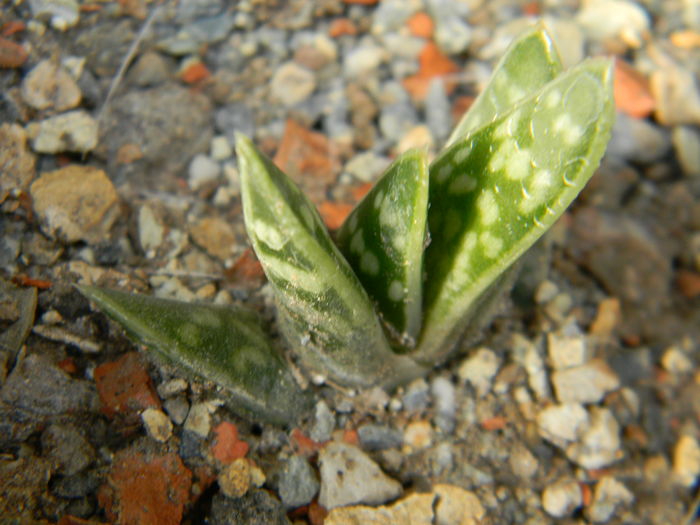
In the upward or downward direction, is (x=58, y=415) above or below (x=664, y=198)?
above

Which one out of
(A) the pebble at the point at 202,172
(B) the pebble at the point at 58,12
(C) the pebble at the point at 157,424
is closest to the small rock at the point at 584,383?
(C) the pebble at the point at 157,424

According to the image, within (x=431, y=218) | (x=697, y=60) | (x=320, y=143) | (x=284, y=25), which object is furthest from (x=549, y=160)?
(x=697, y=60)

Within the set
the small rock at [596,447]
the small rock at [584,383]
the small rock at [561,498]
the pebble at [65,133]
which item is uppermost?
the pebble at [65,133]

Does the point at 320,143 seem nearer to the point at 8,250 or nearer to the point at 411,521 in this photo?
the point at 8,250

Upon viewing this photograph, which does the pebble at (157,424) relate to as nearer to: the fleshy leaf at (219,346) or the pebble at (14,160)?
the fleshy leaf at (219,346)

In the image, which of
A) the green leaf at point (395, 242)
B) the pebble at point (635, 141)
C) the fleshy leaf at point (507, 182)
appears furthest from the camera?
the pebble at point (635, 141)
